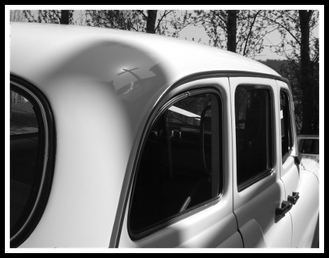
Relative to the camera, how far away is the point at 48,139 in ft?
3.61

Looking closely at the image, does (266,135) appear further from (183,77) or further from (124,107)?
(124,107)

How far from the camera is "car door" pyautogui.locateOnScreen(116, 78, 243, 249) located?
1.33 m

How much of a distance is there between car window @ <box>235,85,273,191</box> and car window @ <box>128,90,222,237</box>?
0.20 metres

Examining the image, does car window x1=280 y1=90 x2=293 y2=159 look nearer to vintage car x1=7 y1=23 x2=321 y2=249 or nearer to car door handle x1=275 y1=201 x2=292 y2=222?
car door handle x1=275 y1=201 x2=292 y2=222

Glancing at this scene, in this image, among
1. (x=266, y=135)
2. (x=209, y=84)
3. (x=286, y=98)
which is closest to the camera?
(x=209, y=84)

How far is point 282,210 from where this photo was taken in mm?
2240

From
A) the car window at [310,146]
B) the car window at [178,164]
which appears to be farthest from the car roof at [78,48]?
the car window at [310,146]

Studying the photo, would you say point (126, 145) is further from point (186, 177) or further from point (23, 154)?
point (186, 177)

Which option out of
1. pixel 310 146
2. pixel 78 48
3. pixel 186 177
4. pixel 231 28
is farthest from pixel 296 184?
pixel 231 28

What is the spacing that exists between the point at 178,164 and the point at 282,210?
0.88 m

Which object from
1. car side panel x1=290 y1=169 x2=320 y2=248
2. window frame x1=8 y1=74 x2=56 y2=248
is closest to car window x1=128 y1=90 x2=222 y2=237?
window frame x1=8 y1=74 x2=56 y2=248

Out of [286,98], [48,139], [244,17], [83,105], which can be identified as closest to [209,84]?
[83,105]

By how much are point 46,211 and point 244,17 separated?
9.89 m

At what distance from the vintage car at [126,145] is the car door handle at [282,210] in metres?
0.12
